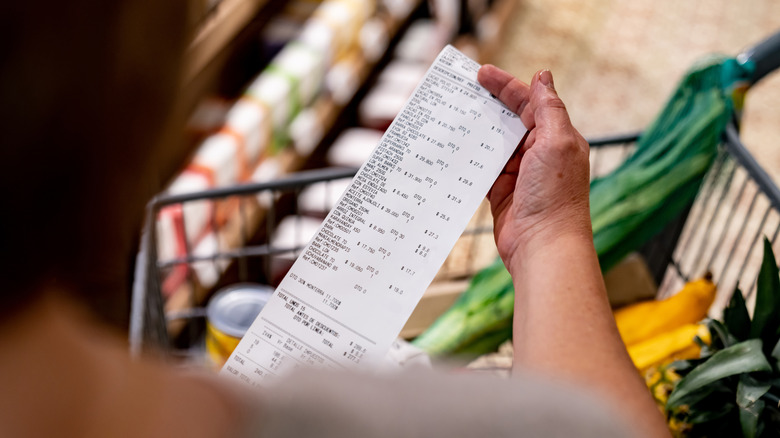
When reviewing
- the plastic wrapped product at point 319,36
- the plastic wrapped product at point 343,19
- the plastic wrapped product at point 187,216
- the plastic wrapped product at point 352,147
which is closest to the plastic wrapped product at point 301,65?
the plastic wrapped product at point 319,36

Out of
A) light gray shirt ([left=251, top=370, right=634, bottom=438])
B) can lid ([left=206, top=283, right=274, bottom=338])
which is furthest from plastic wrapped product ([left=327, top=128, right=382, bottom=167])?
light gray shirt ([left=251, top=370, right=634, bottom=438])

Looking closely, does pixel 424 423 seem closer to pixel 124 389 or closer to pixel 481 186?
pixel 124 389

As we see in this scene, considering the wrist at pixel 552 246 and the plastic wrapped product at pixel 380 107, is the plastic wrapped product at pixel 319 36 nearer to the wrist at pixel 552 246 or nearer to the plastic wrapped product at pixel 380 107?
the plastic wrapped product at pixel 380 107

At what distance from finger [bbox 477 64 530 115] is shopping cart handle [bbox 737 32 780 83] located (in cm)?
68

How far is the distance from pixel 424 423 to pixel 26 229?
0.24 m

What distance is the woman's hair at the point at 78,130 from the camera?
12.0 inches

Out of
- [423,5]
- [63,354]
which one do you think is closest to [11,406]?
[63,354]

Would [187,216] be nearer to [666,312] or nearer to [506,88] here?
[506,88]

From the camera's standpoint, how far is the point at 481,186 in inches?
34.2

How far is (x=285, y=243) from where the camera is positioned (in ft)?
6.13

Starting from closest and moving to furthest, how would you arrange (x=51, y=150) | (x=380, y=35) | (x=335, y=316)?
(x=51, y=150) → (x=335, y=316) → (x=380, y=35)

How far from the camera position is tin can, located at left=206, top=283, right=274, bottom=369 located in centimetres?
117

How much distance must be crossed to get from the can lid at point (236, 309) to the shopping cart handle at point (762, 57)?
3.42 ft

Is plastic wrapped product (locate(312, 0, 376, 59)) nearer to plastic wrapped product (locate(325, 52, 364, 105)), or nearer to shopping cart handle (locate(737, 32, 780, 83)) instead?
plastic wrapped product (locate(325, 52, 364, 105))
